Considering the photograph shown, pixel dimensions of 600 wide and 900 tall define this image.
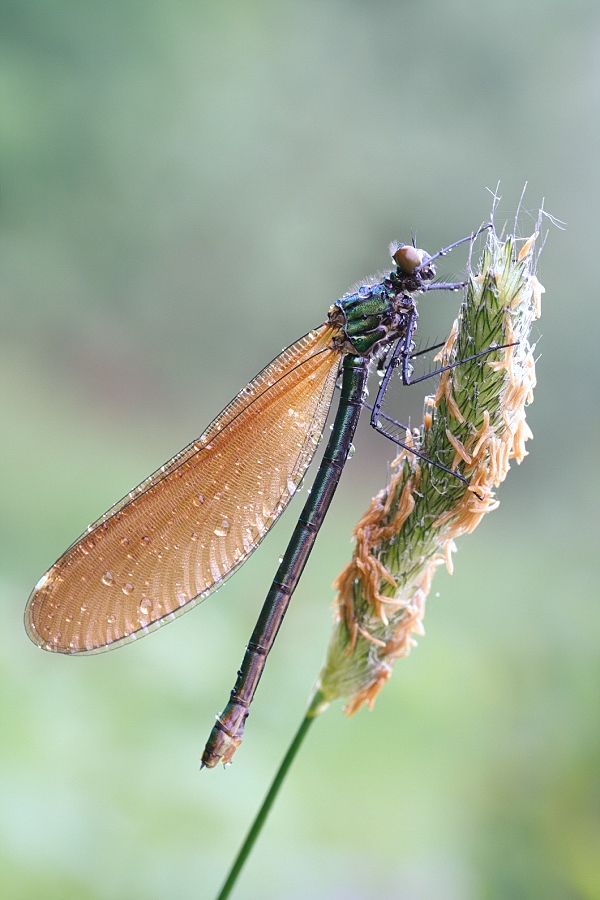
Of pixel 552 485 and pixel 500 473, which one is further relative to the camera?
pixel 552 485

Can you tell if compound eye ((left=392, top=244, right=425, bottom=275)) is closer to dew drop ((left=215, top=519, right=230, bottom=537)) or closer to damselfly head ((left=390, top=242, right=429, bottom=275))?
damselfly head ((left=390, top=242, right=429, bottom=275))

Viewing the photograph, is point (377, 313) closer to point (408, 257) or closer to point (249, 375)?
point (408, 257)

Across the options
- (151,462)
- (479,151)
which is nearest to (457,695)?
(151,462)

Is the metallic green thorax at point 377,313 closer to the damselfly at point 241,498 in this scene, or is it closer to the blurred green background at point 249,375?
the damselfly at point 241,498

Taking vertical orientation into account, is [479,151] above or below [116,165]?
above

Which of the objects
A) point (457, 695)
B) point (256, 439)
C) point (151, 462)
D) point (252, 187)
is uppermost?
point (252, 187)

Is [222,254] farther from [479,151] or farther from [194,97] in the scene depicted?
[479,151]

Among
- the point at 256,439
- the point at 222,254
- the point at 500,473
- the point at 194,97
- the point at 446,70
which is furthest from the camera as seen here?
the point at 222,254
